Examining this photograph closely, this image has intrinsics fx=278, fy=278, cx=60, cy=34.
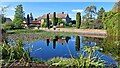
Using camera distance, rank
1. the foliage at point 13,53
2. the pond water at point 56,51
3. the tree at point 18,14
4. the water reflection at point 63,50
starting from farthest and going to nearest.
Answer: the tree at point 18,14 < the water reflection at point 63,50 < the pond water at point 56,51 < the foliage at point 13,53

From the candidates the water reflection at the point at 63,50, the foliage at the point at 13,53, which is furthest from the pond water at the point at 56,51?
the foliage at the point at 13,53

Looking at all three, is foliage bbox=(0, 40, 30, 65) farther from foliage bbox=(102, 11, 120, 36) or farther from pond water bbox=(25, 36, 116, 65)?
foliage bbox=(102, 11, 120, 36)

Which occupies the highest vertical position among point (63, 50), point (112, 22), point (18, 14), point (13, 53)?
point (18, 14)

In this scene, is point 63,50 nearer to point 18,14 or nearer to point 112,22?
point 112,22

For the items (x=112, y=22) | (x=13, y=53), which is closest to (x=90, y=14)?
(x=112, y=22)

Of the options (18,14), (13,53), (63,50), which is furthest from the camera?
(18,14)

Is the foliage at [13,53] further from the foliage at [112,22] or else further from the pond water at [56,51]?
the foliage at [112,22]

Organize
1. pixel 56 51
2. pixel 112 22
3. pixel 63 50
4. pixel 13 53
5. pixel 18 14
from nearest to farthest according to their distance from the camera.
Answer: pixel 13 53
pixel 56 51
pixel 63 50
pixel 112 22
pixel 18 14

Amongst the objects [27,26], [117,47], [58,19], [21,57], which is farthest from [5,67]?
[58,19]

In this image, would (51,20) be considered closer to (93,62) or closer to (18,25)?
(18,25)

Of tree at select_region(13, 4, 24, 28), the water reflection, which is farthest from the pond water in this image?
tree at select_region(13, 4, 24, 28)

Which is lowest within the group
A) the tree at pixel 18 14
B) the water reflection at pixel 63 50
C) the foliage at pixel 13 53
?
the water reflection at pixel 63 50

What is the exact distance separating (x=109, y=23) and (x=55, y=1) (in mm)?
4702

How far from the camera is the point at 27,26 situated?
51.6ft
